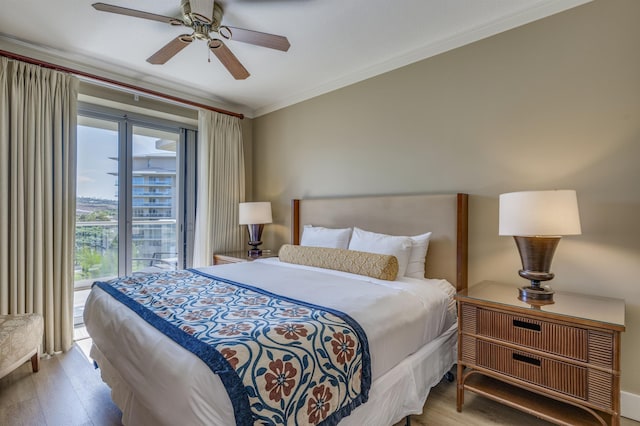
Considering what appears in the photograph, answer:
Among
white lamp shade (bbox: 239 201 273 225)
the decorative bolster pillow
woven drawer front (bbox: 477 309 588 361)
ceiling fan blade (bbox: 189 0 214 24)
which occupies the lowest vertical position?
woven drawer front (bbox: 477 309 588 361)

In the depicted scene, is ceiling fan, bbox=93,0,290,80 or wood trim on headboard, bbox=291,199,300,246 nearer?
ceiling fan, bbox=93,0,290,80

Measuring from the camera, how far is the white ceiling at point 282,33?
2.21 metres

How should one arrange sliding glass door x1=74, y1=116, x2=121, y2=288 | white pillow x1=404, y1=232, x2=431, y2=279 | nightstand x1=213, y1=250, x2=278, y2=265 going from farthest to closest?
nightstand x1=213, y1=250, x2=278, y2=265 → sliding glass door x1=74, y1=116, x2=121, y2=288 → white pillow x1=404, y1=232, x2=431, y2=279

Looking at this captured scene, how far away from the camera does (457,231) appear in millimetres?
2465

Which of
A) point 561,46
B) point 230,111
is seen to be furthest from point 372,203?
point 230,111

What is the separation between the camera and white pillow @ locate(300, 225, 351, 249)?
3.01m

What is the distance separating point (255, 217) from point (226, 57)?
73.9 inches

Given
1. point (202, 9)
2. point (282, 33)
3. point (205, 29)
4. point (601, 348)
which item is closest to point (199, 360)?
point (601, 348)

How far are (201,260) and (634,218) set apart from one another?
3955 mm

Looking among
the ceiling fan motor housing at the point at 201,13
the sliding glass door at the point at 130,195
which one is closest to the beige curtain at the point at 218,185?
the sliding glass door at the point at 130,195

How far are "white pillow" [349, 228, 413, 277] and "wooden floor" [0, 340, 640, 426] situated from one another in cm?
91

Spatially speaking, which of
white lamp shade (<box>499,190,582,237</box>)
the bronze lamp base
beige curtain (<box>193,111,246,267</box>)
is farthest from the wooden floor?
beige curtain (<box>193,111,246,267</box>)

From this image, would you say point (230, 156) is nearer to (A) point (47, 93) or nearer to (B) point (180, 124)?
(B) point (180, 124)

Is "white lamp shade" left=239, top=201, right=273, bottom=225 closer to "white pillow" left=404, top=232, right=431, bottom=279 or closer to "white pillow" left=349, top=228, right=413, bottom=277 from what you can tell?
"white pillow" left=349, top=228, right=413, bottom=277
